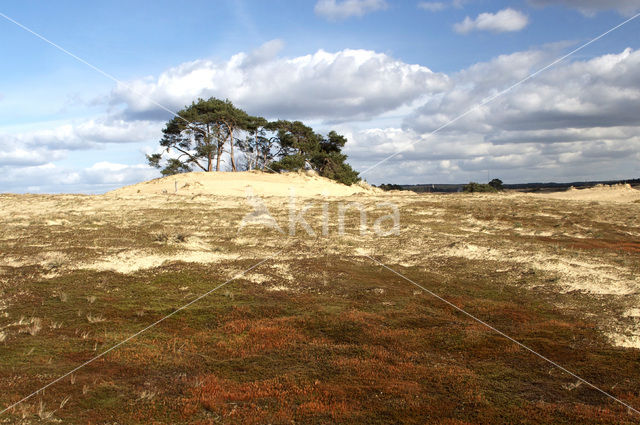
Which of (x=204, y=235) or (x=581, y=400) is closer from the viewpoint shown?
(x=581, y=400)

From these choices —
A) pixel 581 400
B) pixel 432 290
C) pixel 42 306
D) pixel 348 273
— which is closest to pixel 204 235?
pixel 348 273

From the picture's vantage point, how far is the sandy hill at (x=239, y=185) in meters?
48.4

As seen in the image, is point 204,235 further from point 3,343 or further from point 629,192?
point 629,192

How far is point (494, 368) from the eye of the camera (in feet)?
36.2

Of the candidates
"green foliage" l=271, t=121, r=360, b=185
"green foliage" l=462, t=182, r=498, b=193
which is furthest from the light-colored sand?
"green foliage" l=271, t=121, r=360, b=185

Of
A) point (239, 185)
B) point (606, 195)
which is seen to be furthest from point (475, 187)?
point (239, 185)

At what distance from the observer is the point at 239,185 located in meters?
50.7

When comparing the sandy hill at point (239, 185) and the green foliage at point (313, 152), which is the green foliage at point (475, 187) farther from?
the sandy hill at point (239, 185)

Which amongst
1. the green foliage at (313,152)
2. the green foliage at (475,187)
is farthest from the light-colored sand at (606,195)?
the green foliage at (313,152)

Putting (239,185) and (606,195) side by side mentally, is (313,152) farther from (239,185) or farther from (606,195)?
(606,195)

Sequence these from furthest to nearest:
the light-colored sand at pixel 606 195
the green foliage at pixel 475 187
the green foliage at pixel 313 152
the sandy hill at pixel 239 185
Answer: the green foliage at pixel 475 187, the green foliage at pixel 313 152, the light-colored sand at pixel 606 195, the sandy hill at pixel 239 185

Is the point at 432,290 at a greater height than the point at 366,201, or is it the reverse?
the point at 366,201

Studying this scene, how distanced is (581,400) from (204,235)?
2186 centimetres

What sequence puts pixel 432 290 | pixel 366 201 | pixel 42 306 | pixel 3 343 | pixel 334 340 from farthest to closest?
pixel 366 201
pixel 432 290
pixel 42 306
pixel 334 340
pixel 3 343
